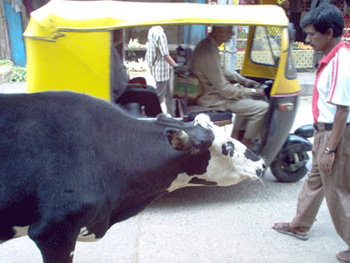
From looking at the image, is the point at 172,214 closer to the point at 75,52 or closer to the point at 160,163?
the point at 160,163

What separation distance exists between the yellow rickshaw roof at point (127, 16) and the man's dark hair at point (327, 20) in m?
0.96

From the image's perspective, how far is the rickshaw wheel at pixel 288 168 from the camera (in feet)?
13.7

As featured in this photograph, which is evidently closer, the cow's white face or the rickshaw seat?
the cow's white face

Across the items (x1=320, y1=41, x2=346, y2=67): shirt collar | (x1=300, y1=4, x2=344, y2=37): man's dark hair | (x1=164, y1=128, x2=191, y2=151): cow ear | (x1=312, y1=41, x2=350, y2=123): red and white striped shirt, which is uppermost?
(x1=300, y1=4, x2=344, y2=37): man's dark hair

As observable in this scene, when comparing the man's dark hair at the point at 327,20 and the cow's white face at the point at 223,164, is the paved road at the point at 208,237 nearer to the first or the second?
the cow's white face at the point at 223,164

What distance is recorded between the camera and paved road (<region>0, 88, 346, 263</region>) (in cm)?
296

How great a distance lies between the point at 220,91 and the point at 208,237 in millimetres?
1550

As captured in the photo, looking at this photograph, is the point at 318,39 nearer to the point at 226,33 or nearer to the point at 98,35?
the point at 226,33

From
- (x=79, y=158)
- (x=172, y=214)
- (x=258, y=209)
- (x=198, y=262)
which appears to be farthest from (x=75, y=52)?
(x=258, y=209)

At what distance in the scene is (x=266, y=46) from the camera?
4.54 metres

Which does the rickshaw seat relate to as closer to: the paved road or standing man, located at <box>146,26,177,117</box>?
the paved road

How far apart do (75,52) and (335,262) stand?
9.38 feet

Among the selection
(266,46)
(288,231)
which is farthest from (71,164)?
(266,46)

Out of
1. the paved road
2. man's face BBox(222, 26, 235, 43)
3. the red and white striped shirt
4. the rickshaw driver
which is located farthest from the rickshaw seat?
the red and white striped shirt
